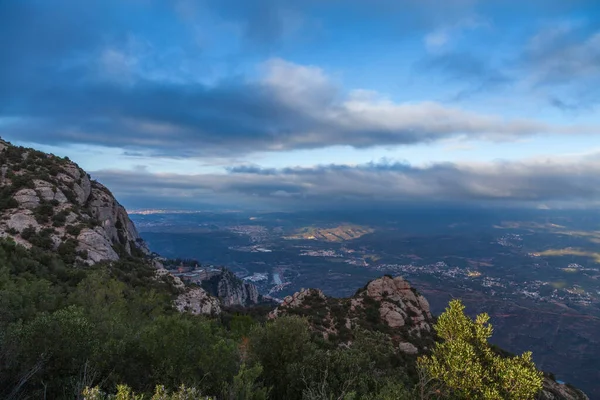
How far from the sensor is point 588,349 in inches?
6319

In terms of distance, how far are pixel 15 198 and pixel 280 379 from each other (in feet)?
201

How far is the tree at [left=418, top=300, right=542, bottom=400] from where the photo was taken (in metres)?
15.8

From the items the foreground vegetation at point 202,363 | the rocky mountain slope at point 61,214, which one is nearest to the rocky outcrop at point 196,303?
the rocky mountain slope at point 61,214

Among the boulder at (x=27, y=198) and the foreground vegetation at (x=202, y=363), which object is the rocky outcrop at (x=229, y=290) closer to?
the boulder at (x=27, y=198)

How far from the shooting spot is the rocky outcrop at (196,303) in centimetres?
5166

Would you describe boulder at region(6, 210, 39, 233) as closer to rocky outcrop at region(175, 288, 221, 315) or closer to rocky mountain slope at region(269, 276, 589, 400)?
rocky outcrop at region(175, 288, 221, 315)

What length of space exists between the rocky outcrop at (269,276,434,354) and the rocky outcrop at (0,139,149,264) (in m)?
36.1

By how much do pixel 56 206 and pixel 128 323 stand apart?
44.4 metres

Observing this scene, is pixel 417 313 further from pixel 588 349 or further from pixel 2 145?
pixel 588 349

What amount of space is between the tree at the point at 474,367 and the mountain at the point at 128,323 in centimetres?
296

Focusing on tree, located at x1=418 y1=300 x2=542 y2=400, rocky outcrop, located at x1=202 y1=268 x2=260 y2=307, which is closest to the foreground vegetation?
tree, located at x1=418 y1=300 x2=542 y2=400

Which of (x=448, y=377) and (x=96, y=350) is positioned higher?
(x=96, y=350)

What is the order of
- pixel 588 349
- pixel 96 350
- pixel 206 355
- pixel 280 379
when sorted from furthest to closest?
pixel 588 349 → pixel 280 379 → pixel 206 355 → pixel 96 350

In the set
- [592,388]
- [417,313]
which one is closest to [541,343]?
[592,388]
